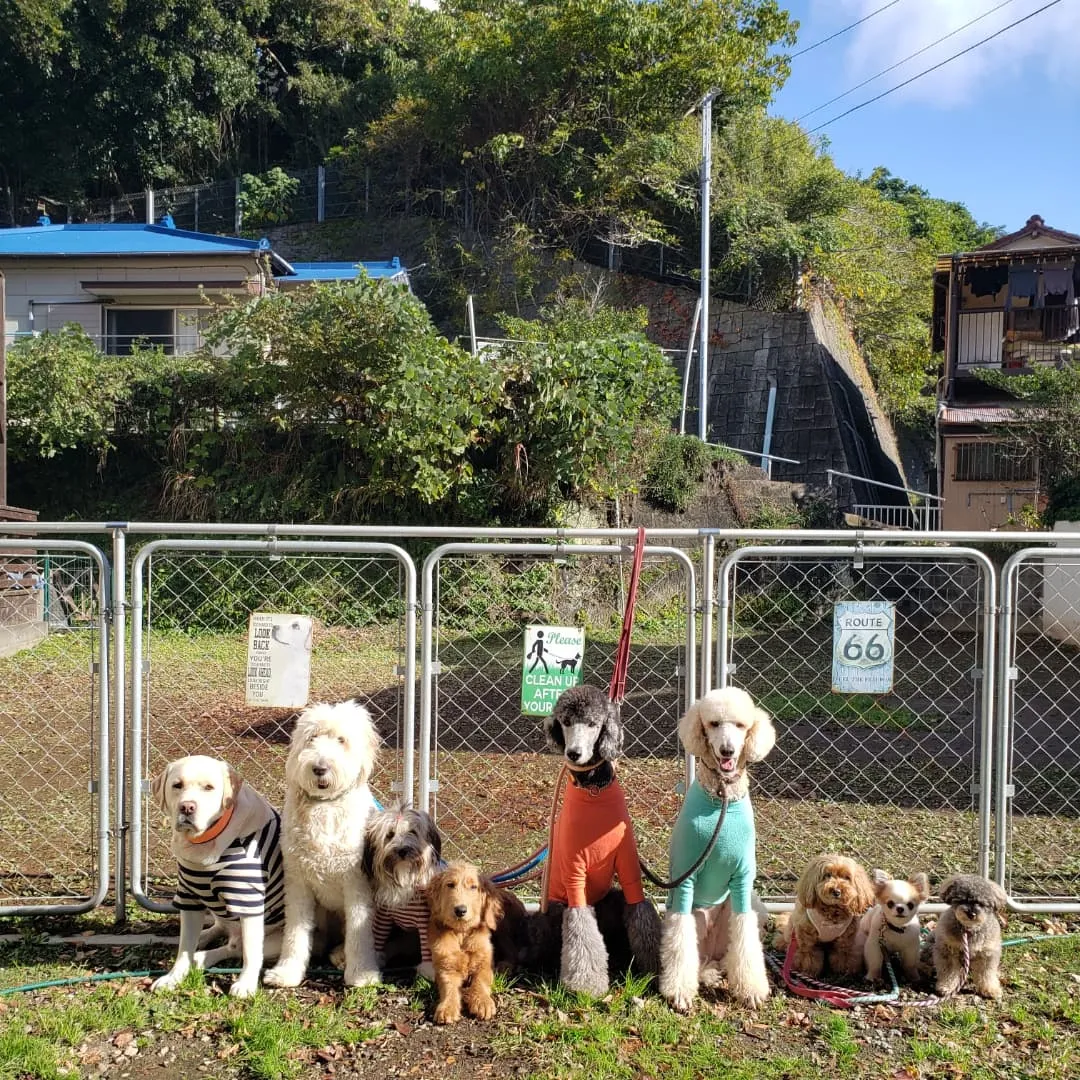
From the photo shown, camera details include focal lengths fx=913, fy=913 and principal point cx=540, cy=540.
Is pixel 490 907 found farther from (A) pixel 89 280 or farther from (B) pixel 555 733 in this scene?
(A) pixel 89 280

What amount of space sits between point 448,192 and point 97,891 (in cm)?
2189

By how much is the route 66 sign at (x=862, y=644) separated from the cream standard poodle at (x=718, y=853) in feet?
2.38

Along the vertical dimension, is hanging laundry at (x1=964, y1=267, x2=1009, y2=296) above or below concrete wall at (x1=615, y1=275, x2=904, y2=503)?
above

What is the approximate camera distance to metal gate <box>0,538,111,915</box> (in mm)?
3789

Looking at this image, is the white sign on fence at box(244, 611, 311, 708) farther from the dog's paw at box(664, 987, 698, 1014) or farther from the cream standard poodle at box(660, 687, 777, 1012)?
the dog's paw at box(664, 987, 698, 1014)

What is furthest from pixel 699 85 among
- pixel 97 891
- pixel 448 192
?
pixel 97 891

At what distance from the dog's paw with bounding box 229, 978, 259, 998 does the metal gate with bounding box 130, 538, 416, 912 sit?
74 cm

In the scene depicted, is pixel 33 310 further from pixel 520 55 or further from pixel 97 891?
pixel 97 891

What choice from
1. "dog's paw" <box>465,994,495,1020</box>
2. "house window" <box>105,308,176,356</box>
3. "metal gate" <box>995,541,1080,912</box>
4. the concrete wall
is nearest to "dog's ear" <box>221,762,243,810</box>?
"dog's paw" <box>465,994,495,1020</box>

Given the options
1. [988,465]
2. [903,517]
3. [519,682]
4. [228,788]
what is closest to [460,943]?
[228,788]

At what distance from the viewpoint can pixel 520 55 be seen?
21031 mm

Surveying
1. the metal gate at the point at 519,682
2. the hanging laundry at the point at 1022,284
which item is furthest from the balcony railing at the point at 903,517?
the metal gate at the point at 519,682

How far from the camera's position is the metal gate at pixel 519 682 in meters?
3.87

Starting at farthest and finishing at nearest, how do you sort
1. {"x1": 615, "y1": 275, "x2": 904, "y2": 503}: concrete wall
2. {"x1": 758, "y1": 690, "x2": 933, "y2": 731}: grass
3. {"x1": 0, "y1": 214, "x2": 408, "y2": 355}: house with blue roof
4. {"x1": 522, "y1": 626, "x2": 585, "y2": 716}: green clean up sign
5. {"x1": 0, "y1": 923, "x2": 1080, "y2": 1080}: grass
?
{"x1": 615, "y1": 275, "x2": 904, "y2": 503}: concrete wall, {"x1": 0, "y1": 214, "x2": 408, "y2": 355}: house with blue roof, {"x1": 758, "y1": 690, "x2": 933, "y2": 731}: grass, {"x1": 522, "y1": 626, "x2": 585, "y2": 716}: green clean up sign, {"x1": 0, "y1": 923, "x2": 1080, "y2": 1080}: grass
